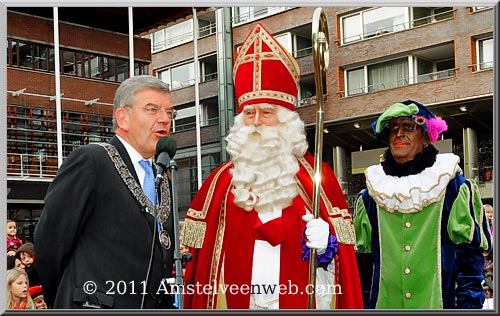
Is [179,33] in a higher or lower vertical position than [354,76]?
higher

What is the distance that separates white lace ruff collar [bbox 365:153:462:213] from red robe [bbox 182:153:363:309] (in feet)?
0.72

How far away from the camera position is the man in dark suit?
3.34 meters

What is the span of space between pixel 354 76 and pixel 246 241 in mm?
1022

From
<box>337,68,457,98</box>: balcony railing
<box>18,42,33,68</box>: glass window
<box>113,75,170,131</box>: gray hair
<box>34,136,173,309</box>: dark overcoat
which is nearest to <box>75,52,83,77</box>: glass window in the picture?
<box>18,42,33,68</box>: glass window

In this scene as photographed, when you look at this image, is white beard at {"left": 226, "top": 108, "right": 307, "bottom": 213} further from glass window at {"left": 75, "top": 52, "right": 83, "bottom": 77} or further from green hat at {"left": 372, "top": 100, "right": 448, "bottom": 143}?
glass window at {"left": 75, "top": 52, "right": 83, "bottom": 77}

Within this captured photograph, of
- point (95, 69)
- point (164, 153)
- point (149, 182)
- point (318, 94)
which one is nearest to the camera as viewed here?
point (164, 153)

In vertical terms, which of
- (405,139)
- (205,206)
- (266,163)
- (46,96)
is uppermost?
(46,96)

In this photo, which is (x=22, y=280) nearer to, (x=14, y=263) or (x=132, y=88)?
(x=14, y=263)

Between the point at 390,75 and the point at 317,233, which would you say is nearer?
the point at 317,233

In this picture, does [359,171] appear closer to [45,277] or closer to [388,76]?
[388,76]

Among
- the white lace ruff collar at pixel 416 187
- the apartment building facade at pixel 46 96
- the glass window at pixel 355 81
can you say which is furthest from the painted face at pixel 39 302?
Answer: the glass window at pixel 355 81

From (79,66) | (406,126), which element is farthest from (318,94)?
(79,66)

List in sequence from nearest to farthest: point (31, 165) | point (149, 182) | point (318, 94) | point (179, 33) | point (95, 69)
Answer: point (149, 182) < point (318, 94) < point (31, 165) < point (95, 69) < point (179, 33)

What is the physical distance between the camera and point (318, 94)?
12.5 ft
